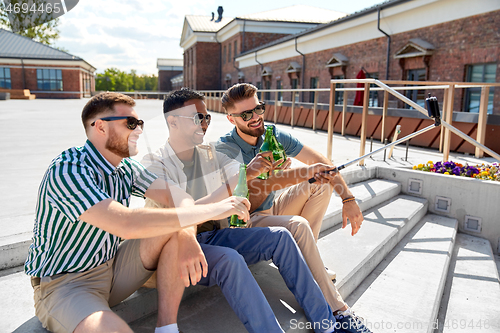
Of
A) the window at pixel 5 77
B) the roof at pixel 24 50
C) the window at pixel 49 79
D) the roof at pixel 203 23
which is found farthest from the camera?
the window at pixel 49 79

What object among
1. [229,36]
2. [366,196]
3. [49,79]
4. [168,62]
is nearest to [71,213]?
[366,196]

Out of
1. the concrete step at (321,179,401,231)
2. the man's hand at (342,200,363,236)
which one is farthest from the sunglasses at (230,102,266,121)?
the concrete step at (321,179,401,231)

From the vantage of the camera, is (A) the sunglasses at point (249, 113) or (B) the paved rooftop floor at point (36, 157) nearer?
(A) the sunglasses at point (249, 113)

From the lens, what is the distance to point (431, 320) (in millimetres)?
2564

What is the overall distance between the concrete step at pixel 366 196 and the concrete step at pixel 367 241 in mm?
84

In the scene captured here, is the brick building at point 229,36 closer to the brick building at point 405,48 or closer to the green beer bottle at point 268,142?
the brick building at point 405,48

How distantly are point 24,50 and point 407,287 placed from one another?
44.9m

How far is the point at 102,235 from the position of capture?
1.77 meters

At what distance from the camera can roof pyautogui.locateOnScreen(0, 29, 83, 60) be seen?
122 feet

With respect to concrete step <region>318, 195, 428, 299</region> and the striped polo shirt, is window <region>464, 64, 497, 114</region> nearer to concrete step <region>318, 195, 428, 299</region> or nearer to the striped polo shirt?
concrete step <region>318, 195, 428, 299</region>

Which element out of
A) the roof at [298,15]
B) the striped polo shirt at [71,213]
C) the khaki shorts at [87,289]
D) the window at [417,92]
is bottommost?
the khaki shorts at [87,289]

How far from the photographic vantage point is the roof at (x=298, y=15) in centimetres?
2792

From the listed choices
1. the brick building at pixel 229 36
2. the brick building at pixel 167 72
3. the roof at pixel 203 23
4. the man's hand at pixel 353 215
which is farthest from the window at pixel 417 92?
the brick building at pixel 167 72

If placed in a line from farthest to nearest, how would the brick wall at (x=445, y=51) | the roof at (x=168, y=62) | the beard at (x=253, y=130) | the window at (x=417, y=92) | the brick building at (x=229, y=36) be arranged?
1. the roof at (x=168, y=62)
2. the brick building at (x=229, y=36)
3. the window at (x=417, y=92)
4. the brick wall at (x=445, y=51)
5. the beard at (x=253, y=130)
